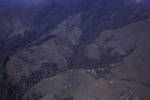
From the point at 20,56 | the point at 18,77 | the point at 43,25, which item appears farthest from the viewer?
the point at 43,25

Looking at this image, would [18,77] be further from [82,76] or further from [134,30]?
[134,30]

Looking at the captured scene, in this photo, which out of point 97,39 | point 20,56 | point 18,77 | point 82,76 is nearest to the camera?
point 82,76

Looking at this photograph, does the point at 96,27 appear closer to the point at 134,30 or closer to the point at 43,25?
the point at 134,30

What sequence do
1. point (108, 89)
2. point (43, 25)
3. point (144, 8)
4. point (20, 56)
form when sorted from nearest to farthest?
point (108, 89)
point (20, 56)
point (144, 8)
point (43, 25)

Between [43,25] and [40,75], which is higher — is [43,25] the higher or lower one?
the higher one

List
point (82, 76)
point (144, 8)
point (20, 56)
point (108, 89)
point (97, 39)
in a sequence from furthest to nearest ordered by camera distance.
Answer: point (144, 8), point (97, 39), point (20, 56), point (82, 76), point (108, 89)

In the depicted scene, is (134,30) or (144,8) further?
(144,8)

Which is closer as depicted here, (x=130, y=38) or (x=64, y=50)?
(x=130, y=38)

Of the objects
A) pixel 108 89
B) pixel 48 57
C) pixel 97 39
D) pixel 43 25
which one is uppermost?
pixel 43 25

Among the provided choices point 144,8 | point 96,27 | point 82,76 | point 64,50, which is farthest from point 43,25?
point 82,76

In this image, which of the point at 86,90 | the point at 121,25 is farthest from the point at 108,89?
the point at 121,25
